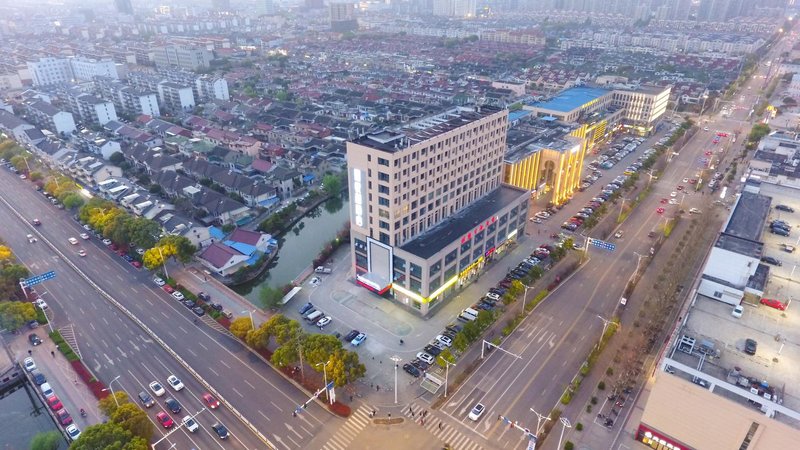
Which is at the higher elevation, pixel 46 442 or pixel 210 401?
pixel 46 442

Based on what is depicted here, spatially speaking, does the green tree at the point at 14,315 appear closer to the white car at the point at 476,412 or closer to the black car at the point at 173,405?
the black car at the point at 173,405

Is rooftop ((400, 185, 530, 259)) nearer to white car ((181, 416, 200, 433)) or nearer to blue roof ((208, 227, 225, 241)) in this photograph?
white car ((181, 416, 200, 433))

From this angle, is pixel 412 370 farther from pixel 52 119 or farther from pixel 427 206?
pixel 52 119

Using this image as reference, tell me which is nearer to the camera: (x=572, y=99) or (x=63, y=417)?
(x=63, y=417)

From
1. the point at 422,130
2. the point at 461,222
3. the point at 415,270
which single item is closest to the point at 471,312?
the point at 415,270

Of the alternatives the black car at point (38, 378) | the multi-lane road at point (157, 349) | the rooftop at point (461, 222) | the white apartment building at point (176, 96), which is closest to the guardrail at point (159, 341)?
the multi-lane road at point (157, 349)

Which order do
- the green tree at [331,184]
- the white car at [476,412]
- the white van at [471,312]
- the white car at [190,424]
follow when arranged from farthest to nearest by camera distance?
the green tree at [331,184] → the white van at [471,312] → the white car at [476,412] → the white car at [190,424]

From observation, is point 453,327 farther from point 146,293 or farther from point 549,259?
point 146,293
